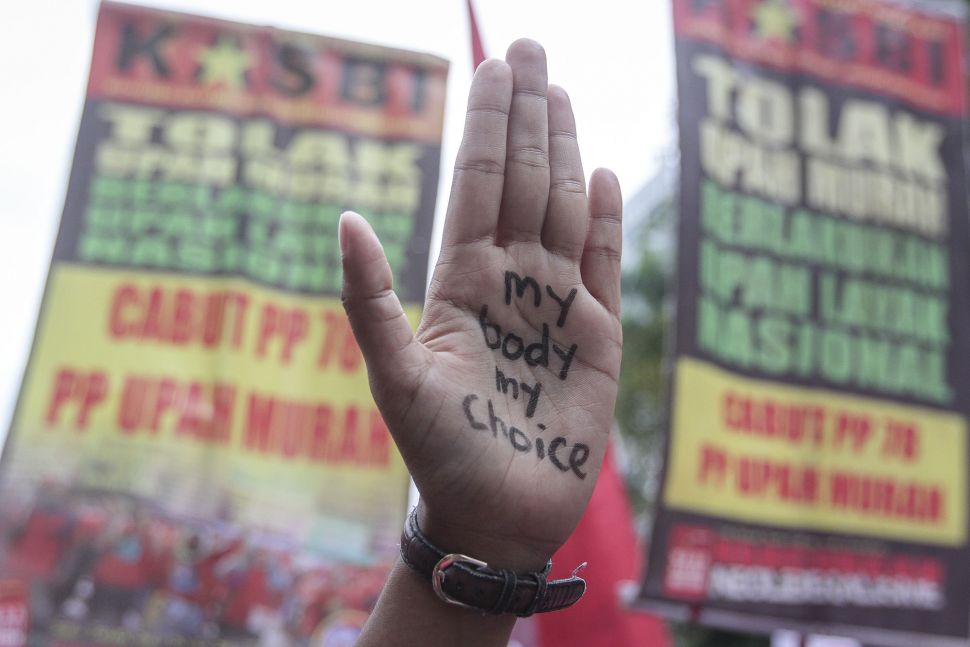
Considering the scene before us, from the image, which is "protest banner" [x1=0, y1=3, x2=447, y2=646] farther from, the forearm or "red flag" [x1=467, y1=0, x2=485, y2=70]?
the forearm

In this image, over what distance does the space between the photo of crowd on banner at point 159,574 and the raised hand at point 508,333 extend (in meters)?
2.45

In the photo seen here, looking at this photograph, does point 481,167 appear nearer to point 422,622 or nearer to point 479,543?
point 479,543

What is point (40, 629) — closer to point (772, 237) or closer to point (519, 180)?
point (519, 180)

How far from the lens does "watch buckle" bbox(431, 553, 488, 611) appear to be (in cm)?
141

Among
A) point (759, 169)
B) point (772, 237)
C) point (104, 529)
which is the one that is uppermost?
point (759, 169)

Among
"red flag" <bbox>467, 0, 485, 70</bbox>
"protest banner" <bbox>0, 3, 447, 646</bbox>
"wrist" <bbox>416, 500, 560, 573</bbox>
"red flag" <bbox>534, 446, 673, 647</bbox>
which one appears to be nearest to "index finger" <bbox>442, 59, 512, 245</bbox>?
"wrist" <bbox>416, 500, 560, 573</bbox>

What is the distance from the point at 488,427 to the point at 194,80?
10.9 ft

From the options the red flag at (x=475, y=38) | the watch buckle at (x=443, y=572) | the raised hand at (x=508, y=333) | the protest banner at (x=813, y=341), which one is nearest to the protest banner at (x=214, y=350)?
the red flag at (x=475, y=38)

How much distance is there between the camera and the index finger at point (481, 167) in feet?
5.32

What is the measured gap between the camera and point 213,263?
4.18 m

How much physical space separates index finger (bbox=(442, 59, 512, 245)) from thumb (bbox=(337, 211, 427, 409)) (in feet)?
0.78

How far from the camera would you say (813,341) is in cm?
435

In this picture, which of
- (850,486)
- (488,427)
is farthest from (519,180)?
(850,486)

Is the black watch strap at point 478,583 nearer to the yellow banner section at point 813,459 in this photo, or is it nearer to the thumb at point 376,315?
the thumb at point 376,315
